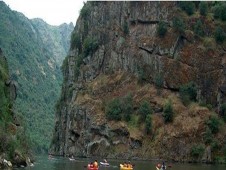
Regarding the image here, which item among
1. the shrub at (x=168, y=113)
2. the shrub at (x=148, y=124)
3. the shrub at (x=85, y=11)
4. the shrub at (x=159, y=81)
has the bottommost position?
the shrub at (x=148, y=124)

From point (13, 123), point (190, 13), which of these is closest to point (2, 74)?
point (13, 123)

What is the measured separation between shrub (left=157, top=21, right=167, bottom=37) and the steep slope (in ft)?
212

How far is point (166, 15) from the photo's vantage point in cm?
15600

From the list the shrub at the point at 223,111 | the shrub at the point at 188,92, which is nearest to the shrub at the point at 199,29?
the shrub at the point at 188,92

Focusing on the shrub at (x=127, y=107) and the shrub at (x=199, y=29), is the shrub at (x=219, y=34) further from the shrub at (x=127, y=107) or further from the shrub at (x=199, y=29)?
the shrub at (x=127, y=107)

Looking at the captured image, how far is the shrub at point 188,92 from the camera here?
14021 centimetres

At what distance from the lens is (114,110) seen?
143750 millimetres

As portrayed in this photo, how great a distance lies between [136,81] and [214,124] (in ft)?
99.2

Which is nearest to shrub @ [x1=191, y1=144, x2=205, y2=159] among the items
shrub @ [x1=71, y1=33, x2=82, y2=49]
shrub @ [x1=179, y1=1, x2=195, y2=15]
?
shrub @ [x1=179, y1=1, x2=195, y2=15]

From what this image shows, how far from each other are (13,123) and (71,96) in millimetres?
80724

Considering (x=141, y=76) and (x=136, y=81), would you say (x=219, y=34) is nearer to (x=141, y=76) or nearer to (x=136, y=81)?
(x=141, y=76)

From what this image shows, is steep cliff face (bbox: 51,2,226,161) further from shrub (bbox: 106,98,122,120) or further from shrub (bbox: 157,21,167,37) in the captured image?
shrub (bbox: 106,98,122,120)

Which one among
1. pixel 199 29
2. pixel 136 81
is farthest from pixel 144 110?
pixel 199 29

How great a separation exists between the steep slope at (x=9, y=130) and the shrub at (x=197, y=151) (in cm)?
5201
